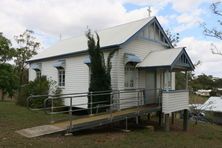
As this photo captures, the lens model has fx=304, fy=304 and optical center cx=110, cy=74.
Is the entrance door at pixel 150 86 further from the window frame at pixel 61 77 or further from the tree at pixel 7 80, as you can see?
the tree at pixel 7 80

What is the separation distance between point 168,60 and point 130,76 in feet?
8.61

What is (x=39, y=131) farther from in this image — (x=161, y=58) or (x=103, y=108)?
(x=161, y=58)

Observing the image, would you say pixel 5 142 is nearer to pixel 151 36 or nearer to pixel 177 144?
pixel 177 144

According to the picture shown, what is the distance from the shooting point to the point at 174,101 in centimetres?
1681

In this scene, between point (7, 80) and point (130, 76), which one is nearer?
point (7, 80)

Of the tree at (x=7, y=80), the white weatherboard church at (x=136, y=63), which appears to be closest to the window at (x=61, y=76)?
the white weatherboard church at (x=136, y=63)

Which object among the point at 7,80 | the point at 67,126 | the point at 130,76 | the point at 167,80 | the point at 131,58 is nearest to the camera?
the point at 67,126

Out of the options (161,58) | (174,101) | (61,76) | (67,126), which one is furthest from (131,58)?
(61,76)

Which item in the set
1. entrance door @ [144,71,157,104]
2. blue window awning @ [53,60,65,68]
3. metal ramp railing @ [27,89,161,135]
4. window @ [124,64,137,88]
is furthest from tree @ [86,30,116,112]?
blue window awning @ [53,60,65,68]

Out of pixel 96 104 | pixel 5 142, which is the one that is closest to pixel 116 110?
pixel 96 104

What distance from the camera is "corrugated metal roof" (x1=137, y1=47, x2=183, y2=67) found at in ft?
54.6

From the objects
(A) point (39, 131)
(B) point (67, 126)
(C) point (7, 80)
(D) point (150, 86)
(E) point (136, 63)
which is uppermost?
(E) point (136, 63)

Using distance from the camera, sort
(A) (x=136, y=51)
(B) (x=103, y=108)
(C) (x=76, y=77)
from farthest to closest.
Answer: (C) (x=76, y=77) → (A) (x=136, y=51) → (B) (x=103, y=108)

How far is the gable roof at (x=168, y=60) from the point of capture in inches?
653
